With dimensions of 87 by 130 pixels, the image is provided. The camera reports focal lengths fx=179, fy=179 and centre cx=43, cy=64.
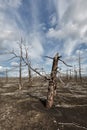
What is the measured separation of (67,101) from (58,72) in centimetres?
379

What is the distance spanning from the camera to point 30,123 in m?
13.7

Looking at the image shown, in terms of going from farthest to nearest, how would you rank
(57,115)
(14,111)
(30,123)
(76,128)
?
(14,111) < (57,115) < (30,123) < (76,128)

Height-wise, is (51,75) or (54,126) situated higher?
(51,75)

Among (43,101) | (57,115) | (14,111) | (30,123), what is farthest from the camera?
(43,101)

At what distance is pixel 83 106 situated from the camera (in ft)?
54.4

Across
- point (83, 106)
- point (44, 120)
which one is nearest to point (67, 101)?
point (83, 106)

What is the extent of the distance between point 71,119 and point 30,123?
3228 millimetres

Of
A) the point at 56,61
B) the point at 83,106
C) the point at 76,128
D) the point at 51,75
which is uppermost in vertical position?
the point at 56,61

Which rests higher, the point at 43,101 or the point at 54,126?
the point at 43,101

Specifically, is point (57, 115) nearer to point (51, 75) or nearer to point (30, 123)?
point (30, 123)

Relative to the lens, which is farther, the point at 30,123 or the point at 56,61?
the point at 56,61

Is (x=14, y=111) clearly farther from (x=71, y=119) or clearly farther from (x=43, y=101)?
(x=71, y=119)

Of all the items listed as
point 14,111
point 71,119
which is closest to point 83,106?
point 71,119

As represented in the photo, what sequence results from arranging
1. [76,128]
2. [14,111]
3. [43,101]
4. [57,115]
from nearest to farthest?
[76,128]
[57,115]
[14,111]
[43,101]
